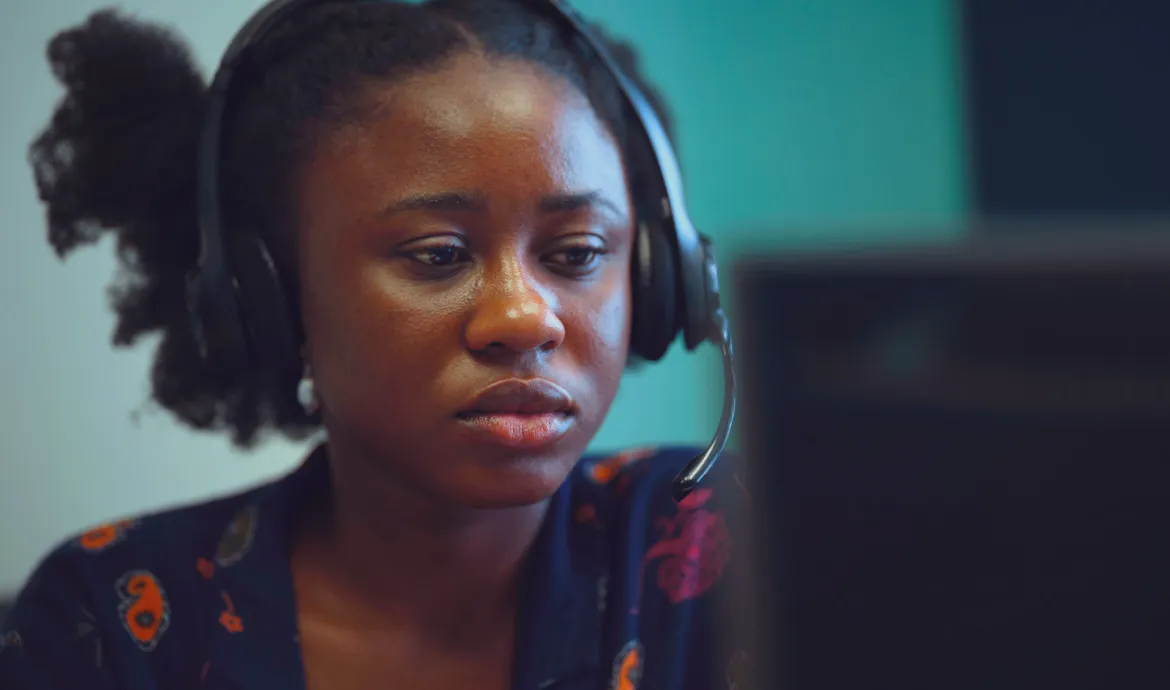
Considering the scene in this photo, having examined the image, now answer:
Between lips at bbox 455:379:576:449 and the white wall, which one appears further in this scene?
the white wall

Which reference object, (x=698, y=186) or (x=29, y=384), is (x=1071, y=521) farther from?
(x=698, y=186)

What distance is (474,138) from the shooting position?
78 cm

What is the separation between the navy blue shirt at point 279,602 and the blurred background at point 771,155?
1.00 feet

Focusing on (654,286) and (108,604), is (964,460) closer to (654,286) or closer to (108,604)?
(654,286)

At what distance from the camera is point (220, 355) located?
38.4 inches

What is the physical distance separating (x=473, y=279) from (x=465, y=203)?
0.06m

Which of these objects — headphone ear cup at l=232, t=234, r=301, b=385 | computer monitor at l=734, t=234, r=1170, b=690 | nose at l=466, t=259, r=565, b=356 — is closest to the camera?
computer monitor at l=734, t=234, r=1170, b=690

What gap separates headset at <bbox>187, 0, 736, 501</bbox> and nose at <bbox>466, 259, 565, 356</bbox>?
0.12 metres

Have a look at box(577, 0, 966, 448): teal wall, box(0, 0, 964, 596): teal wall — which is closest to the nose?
box(0, 0, 964, 596): teal wall

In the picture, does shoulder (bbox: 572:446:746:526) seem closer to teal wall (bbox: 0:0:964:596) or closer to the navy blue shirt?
the navy blue shirt

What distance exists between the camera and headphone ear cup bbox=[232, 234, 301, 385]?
86 cm

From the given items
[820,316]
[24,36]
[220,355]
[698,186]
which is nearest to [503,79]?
[220,355]

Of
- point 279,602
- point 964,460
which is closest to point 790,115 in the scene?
point 279,602

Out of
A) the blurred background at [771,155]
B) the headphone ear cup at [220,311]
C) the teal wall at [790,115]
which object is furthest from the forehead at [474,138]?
the teal wall at [790,115]
